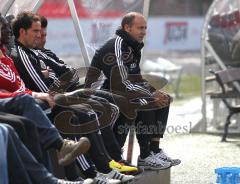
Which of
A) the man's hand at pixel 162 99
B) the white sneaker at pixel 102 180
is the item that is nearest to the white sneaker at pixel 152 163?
the man's hand at pixel 162 99

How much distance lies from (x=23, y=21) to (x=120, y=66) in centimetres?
123

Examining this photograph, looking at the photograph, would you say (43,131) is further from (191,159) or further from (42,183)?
(191,159)

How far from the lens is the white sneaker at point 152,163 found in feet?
28.8

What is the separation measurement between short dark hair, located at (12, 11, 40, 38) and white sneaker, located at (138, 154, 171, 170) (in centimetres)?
195

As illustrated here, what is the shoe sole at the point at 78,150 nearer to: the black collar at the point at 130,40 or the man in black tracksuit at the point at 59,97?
the man in black tracksuit at the point at 59,97

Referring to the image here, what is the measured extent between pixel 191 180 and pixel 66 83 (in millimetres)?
1926

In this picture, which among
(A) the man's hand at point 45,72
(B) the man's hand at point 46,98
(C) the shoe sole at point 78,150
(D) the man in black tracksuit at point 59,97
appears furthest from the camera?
(A) the man's hand at point 45,72

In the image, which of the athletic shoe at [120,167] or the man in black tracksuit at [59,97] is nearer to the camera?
the man in black tracksuit at [59,97]

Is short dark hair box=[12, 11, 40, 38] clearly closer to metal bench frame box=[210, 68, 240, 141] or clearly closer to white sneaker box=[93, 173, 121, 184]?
white sneaker box=[93, 173, 121, 184]

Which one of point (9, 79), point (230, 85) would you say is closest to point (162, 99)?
point (9, 79)

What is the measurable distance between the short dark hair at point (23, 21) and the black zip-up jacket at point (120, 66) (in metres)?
1.09

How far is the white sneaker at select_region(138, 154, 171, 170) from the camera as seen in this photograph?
8.77m

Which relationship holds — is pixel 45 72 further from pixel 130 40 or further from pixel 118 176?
pixel 118 176

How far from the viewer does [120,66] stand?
28.5ft
